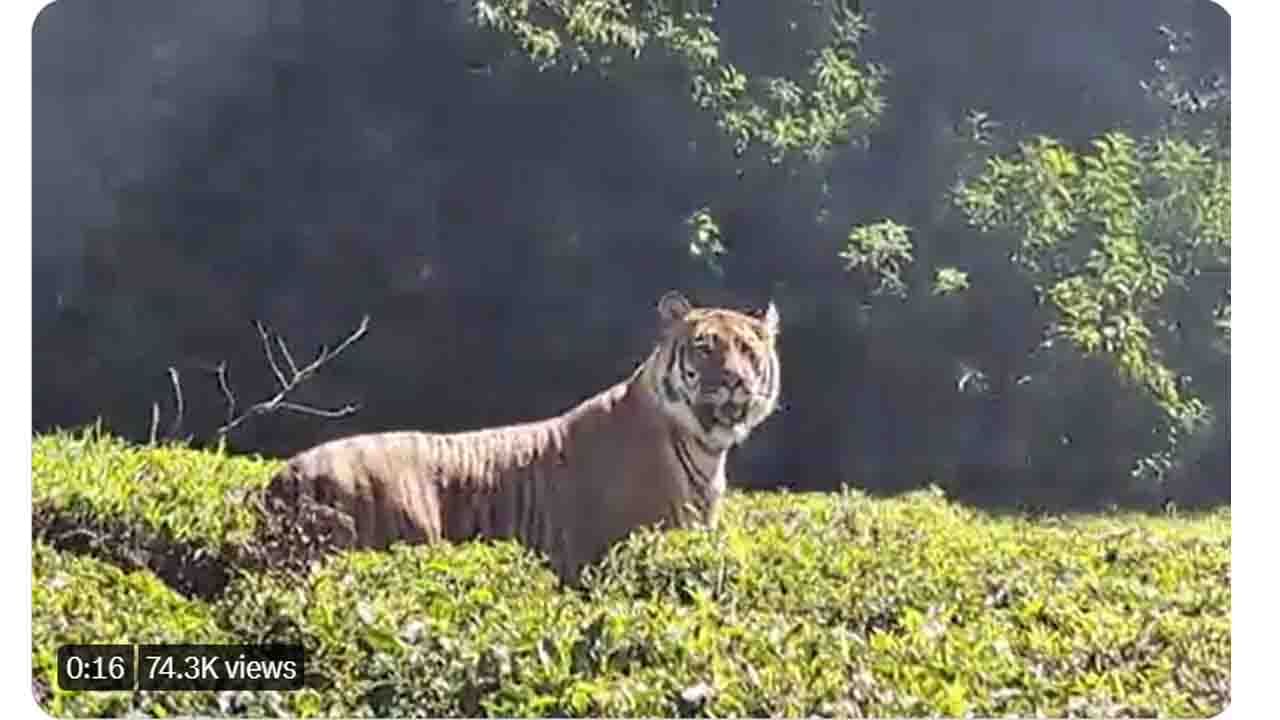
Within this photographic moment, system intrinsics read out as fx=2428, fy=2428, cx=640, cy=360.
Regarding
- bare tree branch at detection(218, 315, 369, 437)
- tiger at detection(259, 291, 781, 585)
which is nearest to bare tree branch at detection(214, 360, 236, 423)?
bare tree branch at detection(218, 315, 369, 437)

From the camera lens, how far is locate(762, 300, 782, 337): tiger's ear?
198 inches

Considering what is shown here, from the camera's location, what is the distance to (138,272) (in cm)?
498

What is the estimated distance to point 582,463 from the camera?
505 cm

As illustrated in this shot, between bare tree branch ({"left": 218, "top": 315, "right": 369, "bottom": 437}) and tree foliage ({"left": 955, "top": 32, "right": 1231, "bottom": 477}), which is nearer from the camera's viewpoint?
bare tree branch ({"left": 218, "top": 315, "right": 369, "bottom": 437})

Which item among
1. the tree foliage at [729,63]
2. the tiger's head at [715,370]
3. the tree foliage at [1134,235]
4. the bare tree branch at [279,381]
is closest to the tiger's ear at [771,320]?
the tiger's head at [715,370]

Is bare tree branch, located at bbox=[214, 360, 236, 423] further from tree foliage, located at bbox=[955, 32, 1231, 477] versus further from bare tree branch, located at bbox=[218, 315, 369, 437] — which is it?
tree foliage, located at bbox=[955, 32, 1231, 477]

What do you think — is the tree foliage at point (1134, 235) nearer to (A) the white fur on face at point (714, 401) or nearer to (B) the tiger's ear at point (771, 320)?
(B) the tiger's ear at point (771, 320)

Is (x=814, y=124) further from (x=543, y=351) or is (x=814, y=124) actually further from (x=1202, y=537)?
(x=1202, y=537)
